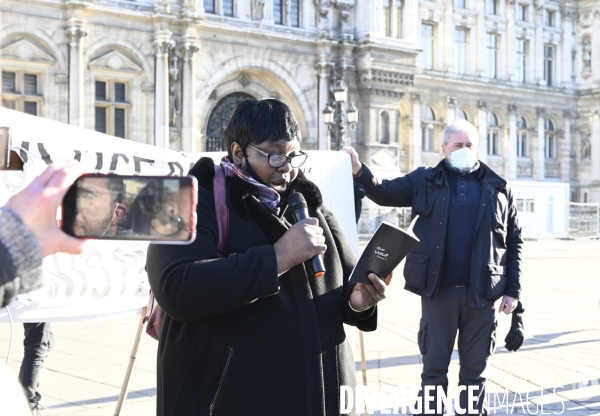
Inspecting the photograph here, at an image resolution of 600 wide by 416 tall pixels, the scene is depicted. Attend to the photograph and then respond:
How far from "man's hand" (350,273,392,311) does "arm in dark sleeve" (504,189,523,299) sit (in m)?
2.35

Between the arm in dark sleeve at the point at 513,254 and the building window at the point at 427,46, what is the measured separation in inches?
1333

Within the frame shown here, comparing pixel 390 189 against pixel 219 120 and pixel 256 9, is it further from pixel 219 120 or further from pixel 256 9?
pixel 256 9

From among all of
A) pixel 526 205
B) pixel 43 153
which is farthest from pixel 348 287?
pixel 526 205

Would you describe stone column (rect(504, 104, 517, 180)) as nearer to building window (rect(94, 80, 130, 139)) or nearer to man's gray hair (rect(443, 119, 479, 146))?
building window (rect(94, 80, 130, 139))

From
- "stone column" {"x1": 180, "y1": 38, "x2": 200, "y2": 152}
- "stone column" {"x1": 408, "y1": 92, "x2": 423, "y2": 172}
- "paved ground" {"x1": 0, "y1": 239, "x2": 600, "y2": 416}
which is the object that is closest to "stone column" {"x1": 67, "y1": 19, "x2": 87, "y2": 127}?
"stone column" {"x1": 180, "y1": 38, "x2": 200, "y2": 152}

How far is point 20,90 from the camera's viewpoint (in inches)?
985

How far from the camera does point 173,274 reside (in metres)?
3.03

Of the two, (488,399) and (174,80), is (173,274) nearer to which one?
(488,399)

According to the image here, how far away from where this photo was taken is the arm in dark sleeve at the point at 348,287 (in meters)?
3.42

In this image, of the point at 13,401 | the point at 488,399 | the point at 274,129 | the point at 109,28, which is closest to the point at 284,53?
the point at 109,28

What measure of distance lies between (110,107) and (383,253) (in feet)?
79.2

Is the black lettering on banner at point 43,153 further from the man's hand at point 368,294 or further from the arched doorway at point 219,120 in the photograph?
the arched doorway at point 219,120

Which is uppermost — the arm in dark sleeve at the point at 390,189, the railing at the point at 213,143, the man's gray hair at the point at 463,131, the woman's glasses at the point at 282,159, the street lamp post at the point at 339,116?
the street lamp post at the point at 339,116

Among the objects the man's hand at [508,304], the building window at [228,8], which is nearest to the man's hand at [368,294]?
the man's hand at [508,304]
